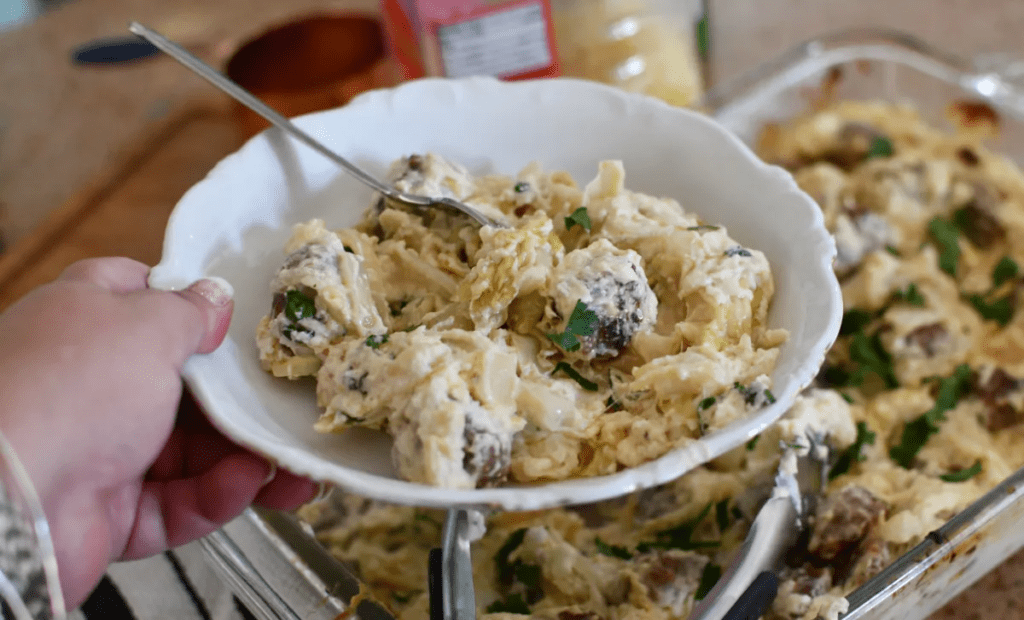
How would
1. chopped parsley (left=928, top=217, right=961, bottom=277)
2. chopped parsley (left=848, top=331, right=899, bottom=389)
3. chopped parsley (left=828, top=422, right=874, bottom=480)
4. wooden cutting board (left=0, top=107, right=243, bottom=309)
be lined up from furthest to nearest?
wooden cutting board (left=0, top=107, right=243, bottom=309) → chopped parsley (left=928, top=217, right=961, bottom=277) → chopped parsley (left=848, top=331, right=899, bottom=389) → chopped parsley (left=828, top=422, right=874, bottom=480)

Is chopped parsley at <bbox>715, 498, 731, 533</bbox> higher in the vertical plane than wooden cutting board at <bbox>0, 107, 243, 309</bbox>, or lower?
lower

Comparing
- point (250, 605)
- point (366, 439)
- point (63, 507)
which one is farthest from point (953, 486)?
point (63, 507)

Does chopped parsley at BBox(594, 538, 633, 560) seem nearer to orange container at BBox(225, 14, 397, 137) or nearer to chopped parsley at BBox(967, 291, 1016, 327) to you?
chopped parsley at BBox(967, 291, 1016, 327)

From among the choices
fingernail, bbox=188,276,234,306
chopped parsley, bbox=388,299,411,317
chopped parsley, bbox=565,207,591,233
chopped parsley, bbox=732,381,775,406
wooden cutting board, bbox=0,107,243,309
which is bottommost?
wooden cutting board, bbox=0,107,243,309

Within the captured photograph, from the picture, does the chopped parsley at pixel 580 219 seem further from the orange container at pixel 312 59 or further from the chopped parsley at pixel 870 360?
the orange container at pixel 312 59

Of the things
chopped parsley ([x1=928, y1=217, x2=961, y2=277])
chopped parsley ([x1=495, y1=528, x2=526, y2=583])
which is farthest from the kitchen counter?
chopped parsley ([x1=495, y1=528, x2=526, y2=583])

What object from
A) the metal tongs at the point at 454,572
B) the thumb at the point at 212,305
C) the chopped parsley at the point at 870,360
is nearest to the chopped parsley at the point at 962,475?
the chopped parsley at the point at 870,360
